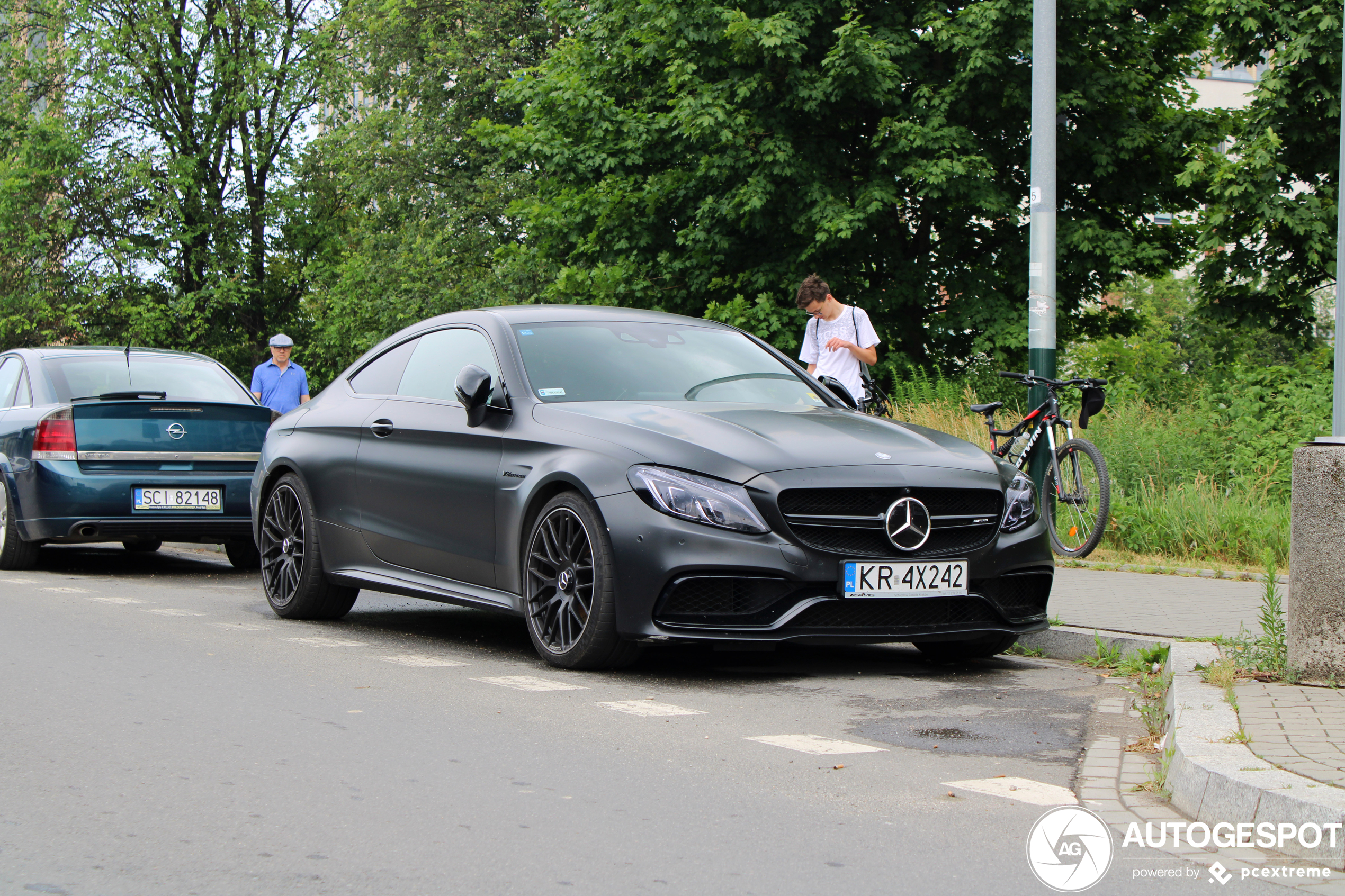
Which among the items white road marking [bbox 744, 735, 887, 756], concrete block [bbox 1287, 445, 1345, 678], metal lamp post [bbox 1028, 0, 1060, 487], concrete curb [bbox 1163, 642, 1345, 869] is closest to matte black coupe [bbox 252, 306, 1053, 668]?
white road marking [bbox 744, 735, 887, 756]

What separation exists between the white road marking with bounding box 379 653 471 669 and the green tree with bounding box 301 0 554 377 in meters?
28.6

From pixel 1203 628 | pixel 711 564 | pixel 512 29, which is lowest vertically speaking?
pixel 1203 628

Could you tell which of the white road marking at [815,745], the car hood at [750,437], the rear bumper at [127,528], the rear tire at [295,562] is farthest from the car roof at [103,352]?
the white road marking at [815,745]

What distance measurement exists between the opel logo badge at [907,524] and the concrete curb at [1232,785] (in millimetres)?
1411

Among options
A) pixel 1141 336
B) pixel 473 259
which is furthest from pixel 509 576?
pixel 473 259

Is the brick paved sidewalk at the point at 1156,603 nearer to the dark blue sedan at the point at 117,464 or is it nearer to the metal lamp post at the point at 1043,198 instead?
the metal lamp post at the point at 1043,198

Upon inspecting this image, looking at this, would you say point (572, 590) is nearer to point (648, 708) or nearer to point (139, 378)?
point (648, 708)

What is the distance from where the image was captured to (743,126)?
2253 centimetres

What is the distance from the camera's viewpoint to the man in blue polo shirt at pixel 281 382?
49.4 feet

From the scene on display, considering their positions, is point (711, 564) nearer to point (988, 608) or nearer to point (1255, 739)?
point (988, 608)

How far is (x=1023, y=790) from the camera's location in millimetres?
4559

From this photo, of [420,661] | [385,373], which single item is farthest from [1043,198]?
[420,661]

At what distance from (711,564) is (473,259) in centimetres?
3220

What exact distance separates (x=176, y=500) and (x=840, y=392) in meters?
5.39
